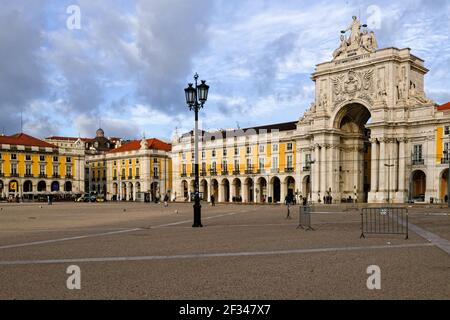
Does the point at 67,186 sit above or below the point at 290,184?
below

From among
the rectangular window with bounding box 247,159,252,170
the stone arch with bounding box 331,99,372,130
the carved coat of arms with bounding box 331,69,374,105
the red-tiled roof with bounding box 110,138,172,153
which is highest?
the carved coat of arms with bounding box 331,69,374,105

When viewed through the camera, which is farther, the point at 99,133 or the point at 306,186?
the point at 99,133

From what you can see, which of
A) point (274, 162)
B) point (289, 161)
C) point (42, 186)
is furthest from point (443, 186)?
point (42, 186)

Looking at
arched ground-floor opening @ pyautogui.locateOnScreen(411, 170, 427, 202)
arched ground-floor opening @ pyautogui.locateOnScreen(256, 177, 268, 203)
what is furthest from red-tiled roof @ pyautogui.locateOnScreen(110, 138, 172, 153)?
arched ground-floor opening @ pyautogui.locateOnScreen(411, 170, 427, 202)

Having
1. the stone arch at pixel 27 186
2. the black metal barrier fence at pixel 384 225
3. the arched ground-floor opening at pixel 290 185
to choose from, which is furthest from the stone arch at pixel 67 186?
the black metal barrier fence at pixel 384 225

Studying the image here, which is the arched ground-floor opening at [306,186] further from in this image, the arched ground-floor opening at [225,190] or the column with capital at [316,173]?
the arched ground-floor opening at [225,190]

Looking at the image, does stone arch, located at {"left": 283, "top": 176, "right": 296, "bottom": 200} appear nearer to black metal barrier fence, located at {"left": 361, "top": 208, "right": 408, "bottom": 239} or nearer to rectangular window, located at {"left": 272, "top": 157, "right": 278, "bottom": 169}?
rectangular window, located at {"left": 272, "top": 157, "right": 278, "bottom": 169}

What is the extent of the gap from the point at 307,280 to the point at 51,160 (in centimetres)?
10290

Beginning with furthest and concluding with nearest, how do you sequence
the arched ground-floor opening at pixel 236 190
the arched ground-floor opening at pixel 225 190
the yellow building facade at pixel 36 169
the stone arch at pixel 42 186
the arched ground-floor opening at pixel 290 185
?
the stone arch at pixel 42 186 → the yellow building facade at pixel 36 169 → the arched ground-floor opening at pixel 225 190 → the arched ground-floor opening at pixel 236 190 → the arched ground-floor opening at pixel 290 185

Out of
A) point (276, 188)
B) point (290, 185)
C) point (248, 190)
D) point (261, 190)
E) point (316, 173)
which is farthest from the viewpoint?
point (248, 190)

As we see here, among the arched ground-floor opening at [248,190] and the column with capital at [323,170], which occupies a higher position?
the column with capital at [323,170]

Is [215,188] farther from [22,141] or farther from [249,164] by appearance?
[22,141]
